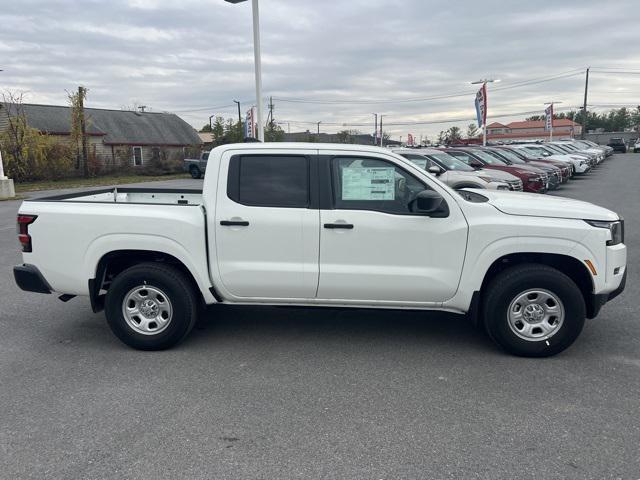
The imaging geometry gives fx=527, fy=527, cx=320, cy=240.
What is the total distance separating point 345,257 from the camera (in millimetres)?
4629

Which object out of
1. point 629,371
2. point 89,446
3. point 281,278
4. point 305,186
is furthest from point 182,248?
point 629,371

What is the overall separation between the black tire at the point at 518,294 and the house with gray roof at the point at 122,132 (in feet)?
125

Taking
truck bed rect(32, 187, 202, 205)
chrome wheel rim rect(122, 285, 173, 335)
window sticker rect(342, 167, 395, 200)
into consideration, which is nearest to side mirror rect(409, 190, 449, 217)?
window sticker rect(342, 167, 395, 200)

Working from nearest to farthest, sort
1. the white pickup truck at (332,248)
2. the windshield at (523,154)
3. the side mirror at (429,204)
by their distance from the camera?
the side mirror at (429,204) < the white pickup truck at (332,248) < the windshield at (523,154)

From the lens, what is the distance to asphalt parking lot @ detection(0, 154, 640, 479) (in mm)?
3105

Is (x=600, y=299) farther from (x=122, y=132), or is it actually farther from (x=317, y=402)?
(x=122, y=132)

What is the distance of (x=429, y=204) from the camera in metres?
4.41

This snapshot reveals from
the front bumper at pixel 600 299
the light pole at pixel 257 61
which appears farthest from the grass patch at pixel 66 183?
the front bumper at pixel 600 299

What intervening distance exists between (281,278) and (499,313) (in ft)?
6.29

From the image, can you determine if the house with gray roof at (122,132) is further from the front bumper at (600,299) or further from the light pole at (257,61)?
the front bumper at (600,299)

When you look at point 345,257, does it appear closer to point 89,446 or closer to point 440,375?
point 440,375

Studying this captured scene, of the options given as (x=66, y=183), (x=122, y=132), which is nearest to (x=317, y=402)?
(x=66, y=183)

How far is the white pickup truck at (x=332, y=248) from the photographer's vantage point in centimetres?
451

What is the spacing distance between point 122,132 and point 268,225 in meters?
47.8
